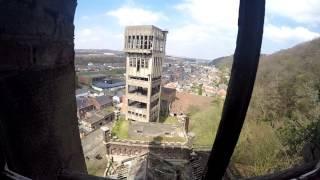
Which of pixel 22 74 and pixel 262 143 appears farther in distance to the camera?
pixel 262 143

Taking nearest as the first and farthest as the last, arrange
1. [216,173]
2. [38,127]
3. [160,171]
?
[216,173]
[38,127]
[160,171]

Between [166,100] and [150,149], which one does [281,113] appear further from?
[166,100]

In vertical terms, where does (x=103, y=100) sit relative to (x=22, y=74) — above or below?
below

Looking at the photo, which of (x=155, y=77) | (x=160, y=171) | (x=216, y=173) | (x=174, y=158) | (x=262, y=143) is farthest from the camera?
(x=155, y=77)

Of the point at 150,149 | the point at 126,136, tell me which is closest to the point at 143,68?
the point at 126,136

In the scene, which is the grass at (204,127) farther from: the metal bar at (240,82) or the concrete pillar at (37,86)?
the metal bar at (240,82)

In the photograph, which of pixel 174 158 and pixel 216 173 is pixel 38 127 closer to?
pixel 216 173

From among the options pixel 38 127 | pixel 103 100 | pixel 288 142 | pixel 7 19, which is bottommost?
pixel 103 100

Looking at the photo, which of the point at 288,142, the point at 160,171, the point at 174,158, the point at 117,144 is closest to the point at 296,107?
the point at 288,142
